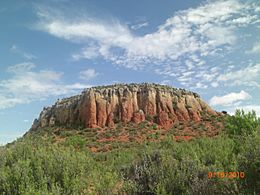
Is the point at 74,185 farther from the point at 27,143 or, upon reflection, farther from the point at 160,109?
the point at 160,109

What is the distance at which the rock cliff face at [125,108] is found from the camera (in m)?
58.2

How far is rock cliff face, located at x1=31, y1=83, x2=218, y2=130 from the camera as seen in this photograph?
191 feet

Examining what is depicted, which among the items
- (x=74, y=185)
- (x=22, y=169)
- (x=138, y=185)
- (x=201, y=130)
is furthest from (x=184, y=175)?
(x=201, y=130)

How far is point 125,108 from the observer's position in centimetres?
5972

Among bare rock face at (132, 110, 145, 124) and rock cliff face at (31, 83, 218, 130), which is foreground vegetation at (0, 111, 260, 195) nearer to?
rock cliff face at (31, 83, 218, 130)

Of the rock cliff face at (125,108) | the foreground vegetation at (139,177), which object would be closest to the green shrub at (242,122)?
the foreground vegetation at (139,177)

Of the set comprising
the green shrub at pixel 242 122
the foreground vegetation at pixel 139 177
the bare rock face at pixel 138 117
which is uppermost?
the bare rock face at pixel 138 117

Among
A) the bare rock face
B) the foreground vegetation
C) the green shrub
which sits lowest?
the foreground vegetation
